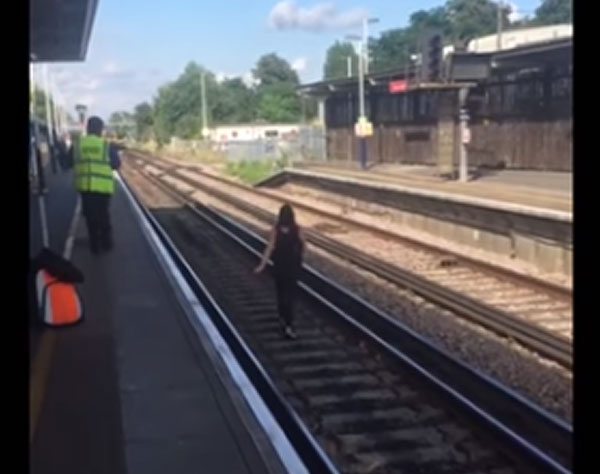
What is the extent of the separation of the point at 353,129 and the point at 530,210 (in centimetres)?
2384

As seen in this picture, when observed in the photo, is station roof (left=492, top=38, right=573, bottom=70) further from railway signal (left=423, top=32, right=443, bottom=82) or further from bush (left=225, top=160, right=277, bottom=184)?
bush (left=225, top=160, right=277, bottom=184)

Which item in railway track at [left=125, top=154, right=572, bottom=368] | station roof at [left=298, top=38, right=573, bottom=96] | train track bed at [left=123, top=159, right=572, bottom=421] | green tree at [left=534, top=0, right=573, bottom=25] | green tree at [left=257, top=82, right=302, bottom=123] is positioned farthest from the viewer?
green tree at [left=257, top=82, right=302, bottom=123]

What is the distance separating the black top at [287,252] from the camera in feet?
24.8

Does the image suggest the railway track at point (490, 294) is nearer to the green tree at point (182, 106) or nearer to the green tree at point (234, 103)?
the green tree at point (234, 103)

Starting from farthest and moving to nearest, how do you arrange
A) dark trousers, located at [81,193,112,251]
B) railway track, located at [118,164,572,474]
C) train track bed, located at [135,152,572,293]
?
train track bed, located at [135,152,572,293] → dark trousers, located at [81,193,112,251] → railway track, located at [118,164,572,474]

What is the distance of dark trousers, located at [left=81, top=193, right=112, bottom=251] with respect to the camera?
10727 millimetres

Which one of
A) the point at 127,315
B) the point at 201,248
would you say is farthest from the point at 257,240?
the point at 127,315

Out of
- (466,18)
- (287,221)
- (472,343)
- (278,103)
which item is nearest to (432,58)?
(466,18)

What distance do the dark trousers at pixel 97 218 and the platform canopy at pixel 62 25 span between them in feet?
7.15

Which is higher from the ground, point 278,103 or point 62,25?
point 62,25

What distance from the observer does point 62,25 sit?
1908 centimetres

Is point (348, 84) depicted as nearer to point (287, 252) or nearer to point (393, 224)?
point (393, 224)

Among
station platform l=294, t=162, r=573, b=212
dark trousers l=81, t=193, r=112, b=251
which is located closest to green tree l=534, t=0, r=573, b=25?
station platform l=294, t=162, r=573, b=212

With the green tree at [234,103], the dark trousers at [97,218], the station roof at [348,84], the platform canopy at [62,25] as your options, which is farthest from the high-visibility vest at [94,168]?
the green tree at [234,103]
